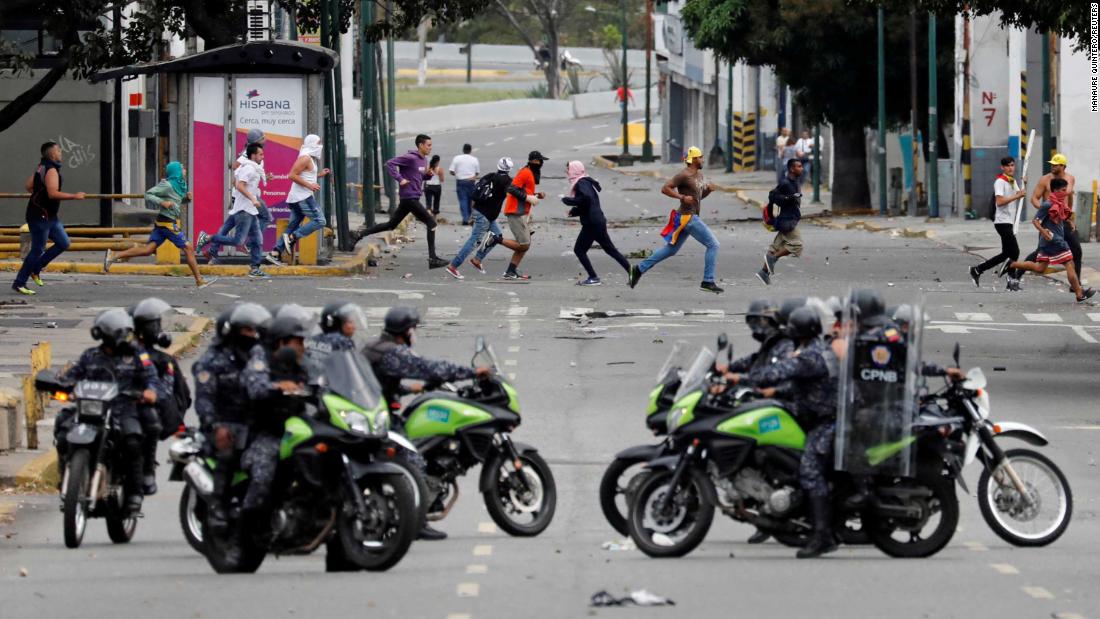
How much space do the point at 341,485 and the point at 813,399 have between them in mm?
2440

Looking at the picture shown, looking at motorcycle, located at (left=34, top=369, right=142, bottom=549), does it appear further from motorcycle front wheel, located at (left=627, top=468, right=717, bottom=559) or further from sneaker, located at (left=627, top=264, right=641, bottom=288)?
sneaker, located at (left=627, top=264, right=641, bottom=288)

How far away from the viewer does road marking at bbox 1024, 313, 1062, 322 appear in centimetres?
2212

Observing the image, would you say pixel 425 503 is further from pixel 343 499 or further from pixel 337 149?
pixel 337 149

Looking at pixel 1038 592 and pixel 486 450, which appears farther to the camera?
pixel 486 450

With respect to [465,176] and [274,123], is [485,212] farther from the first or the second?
[465,176]

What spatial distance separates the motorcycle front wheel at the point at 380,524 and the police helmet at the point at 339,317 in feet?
3.71

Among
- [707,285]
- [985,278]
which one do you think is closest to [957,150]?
[985,278]

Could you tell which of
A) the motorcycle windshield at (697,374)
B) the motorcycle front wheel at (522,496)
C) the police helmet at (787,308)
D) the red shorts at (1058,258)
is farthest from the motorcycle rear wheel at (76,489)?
the red shorts at (1058,258)

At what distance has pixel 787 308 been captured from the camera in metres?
10.9

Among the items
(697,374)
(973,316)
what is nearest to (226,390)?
(697,374)

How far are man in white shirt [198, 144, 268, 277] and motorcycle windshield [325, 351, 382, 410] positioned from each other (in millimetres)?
15704

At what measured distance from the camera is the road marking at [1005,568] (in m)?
9.98

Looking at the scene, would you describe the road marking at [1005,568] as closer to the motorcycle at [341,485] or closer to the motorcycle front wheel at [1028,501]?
the motorcycle front wheel at [1028,501]

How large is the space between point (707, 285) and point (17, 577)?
15.2m
